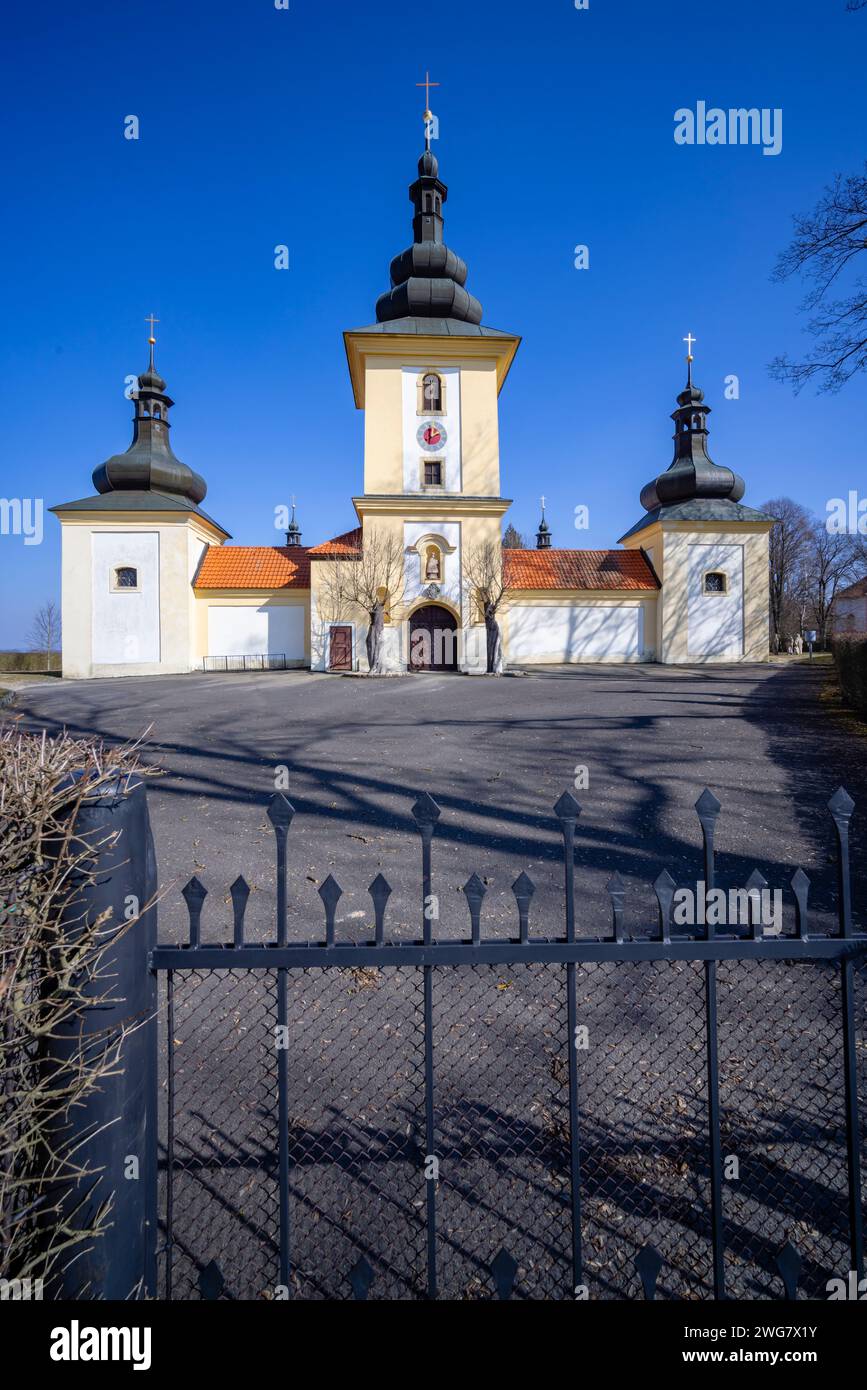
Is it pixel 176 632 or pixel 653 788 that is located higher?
pixel 176 632

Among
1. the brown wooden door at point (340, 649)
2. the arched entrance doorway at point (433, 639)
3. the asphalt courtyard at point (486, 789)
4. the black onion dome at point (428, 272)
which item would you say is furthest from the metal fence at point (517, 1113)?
the black onion dome at point (428, 272)

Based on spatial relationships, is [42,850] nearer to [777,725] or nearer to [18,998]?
[18,998]

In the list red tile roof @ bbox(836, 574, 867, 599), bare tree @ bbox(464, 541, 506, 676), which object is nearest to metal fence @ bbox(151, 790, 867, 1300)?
bare tree @ bbox(464, 541, 506, 676)

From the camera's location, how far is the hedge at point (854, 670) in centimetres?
1088

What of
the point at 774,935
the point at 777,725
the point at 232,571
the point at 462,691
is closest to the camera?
the point at 774,935

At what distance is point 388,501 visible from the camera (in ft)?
80.8

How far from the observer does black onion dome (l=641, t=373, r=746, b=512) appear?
30078mm

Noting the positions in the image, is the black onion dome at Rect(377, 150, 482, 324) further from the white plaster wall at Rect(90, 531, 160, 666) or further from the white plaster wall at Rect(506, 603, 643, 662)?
the white plaster wall at Rect(90, 531, 160, 666)

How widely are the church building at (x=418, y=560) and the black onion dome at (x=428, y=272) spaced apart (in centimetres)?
8

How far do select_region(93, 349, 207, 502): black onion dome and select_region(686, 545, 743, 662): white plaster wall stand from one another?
72.4 feet

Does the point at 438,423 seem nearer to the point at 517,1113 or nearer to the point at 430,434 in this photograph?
the point at 430,434

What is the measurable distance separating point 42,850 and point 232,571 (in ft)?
92.9

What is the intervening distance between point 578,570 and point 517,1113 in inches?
1119
